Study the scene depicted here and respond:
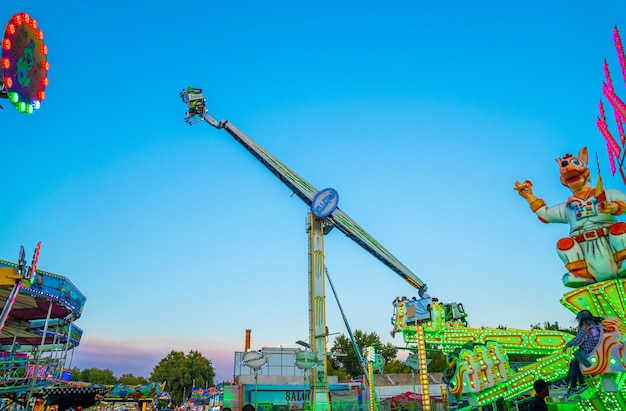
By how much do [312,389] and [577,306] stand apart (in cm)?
1906

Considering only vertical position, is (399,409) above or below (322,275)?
below

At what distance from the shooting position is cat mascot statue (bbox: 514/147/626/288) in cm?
1039

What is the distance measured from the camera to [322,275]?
29516mm

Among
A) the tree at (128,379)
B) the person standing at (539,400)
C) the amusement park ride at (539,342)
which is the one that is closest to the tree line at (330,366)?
the tree at (128,379)

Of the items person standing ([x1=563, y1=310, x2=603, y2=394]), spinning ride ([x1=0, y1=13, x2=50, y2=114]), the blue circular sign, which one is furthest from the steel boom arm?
person standing ([x1=563, y1=310, x2=603, y2=394])

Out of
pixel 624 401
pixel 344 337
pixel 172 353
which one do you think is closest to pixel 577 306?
pixel 624 401

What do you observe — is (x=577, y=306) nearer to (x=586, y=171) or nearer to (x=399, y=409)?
(x=586, y=171)

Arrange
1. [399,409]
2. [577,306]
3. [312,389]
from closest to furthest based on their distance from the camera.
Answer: [577,306]
[399,409]
[312,389]

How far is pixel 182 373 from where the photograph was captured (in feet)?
242

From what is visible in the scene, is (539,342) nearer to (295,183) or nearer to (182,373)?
(295,183)

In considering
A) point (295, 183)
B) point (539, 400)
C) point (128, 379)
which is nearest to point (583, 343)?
point (539, 400)

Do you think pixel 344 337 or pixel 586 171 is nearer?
pixel 586 171

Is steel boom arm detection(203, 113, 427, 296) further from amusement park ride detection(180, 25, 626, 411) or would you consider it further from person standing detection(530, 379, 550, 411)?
person standing detection(530, 379, 550, 411)

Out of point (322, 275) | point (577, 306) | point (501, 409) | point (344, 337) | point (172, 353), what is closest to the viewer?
point (577, 306)
